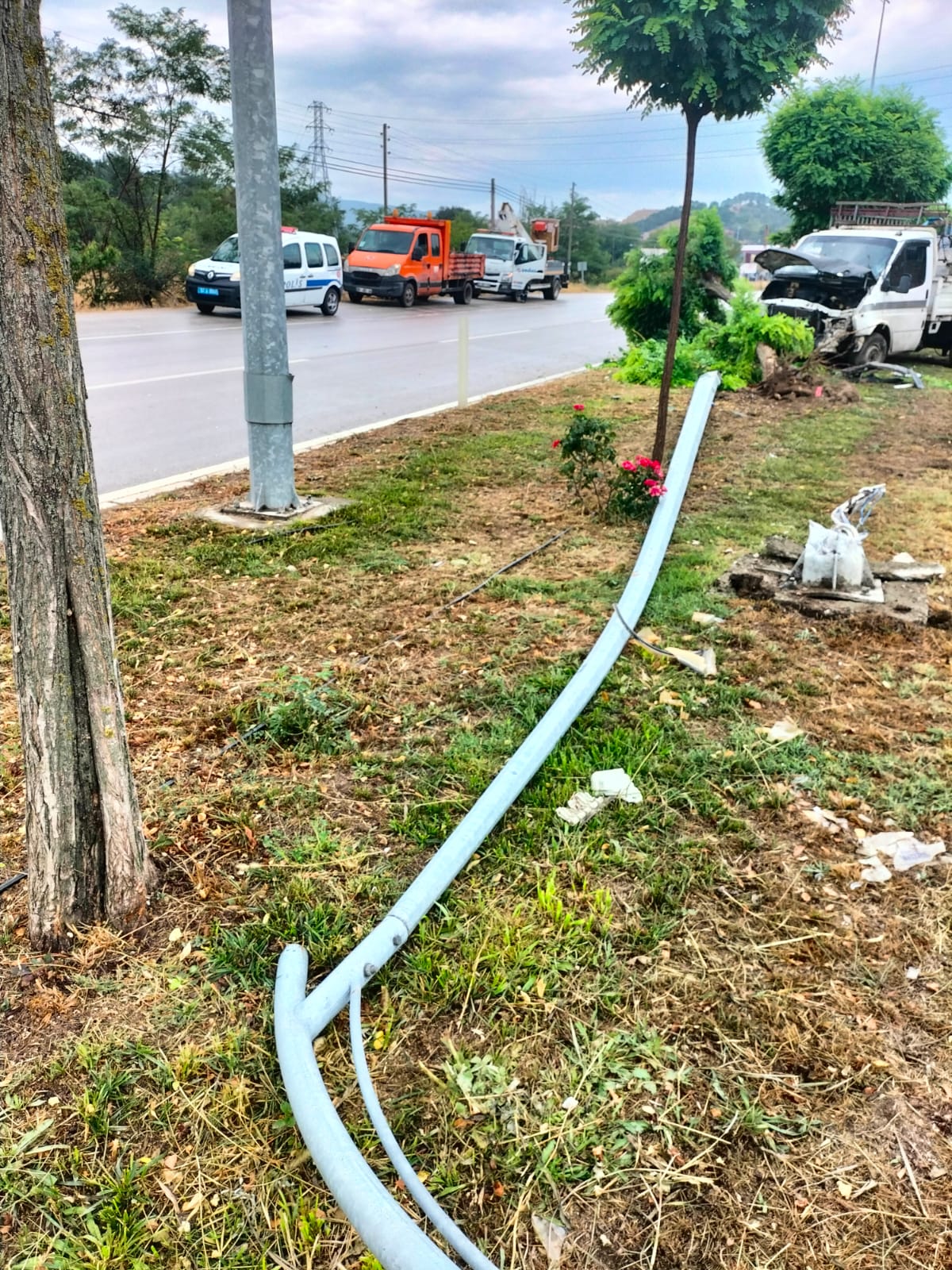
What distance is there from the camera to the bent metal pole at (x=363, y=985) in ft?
5.57

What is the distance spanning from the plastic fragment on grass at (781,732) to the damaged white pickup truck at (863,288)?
422 inches

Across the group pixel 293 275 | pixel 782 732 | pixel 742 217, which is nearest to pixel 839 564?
pixel 782 732

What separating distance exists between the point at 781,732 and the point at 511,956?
1.69m

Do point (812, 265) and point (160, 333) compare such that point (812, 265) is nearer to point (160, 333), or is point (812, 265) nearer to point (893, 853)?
point (160, 333)

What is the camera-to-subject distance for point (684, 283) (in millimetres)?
13984

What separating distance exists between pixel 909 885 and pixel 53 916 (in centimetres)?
244

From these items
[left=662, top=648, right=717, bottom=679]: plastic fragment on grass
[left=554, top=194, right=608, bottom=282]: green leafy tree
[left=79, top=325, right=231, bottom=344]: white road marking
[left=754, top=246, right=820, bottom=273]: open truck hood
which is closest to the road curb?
[left=662, top=648, right=717, bottom=679]: plastic fragment on grass

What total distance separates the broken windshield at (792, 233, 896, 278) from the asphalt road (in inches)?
157

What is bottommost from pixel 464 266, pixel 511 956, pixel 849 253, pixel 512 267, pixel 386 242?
pixel 511 956

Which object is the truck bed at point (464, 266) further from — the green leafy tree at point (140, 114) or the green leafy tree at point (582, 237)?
the green leafy tree at point (582, 237)

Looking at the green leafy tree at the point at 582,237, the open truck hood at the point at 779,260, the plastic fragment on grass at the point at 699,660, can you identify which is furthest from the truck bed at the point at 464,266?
the green leafy tree at the point at 582,237

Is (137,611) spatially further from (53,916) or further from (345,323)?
(345,323)

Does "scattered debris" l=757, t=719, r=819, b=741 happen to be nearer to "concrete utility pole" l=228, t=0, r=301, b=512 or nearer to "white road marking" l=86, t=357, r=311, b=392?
"concrete utility pole" l=228, t=0, r=301, b=512

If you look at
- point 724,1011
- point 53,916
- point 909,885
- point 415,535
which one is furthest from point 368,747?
point 415,535
